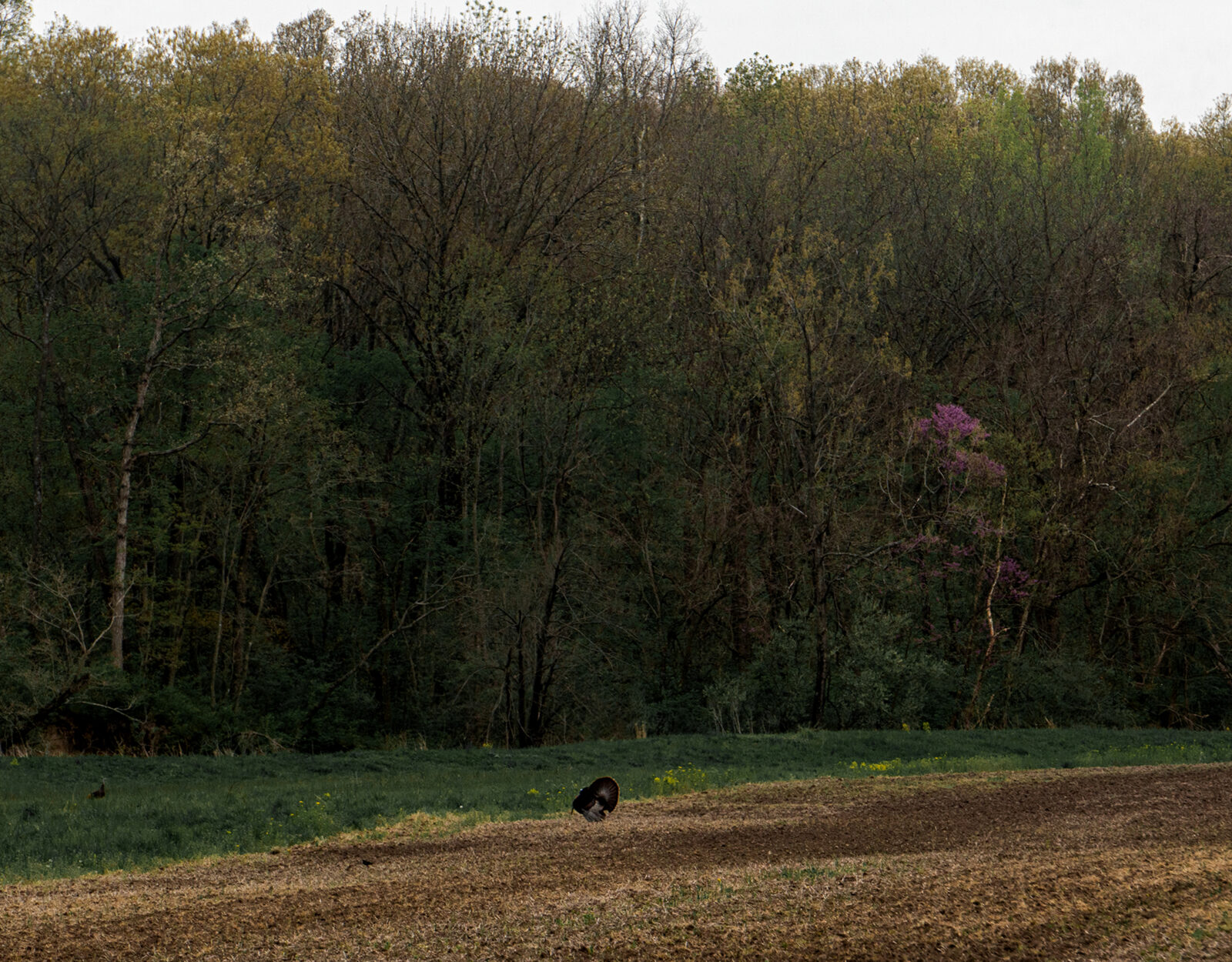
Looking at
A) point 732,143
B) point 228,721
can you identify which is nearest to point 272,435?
point 228,721

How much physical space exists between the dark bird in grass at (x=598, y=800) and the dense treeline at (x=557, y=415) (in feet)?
41.0

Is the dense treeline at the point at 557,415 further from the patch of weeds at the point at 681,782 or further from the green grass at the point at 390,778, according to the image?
the patch of weeds at the point at 681,782

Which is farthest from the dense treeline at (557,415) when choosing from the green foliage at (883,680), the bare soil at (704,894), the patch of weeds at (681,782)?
the bare soil at (704,894)

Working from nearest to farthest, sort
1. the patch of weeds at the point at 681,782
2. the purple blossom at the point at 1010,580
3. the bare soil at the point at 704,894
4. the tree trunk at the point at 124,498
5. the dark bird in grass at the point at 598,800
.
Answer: the bare soil at the point at 704,894 < the dark bird in grass at the point at 598,800 < the patch of weeds at the point at 681,782 < the purple blossom at the point at 1010,580 < the tree trunk at the point at 124,498

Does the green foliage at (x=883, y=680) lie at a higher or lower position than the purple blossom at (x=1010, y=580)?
lower

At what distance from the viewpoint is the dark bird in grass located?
44.4 feet

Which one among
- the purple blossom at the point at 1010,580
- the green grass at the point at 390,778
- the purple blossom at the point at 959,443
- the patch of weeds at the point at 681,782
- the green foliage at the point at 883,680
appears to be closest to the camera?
the green grass at the point at 390,778

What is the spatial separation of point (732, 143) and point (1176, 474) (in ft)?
50.8

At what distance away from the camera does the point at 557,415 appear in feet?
109

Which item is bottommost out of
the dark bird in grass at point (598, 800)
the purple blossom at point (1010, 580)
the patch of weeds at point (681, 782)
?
the patch of weeds at point (681, 782)

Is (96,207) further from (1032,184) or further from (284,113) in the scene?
(1032,184)

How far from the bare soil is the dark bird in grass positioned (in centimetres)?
21

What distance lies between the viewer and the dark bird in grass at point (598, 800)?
13539 mm

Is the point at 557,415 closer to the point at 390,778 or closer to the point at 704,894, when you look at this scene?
the point at 390,778
